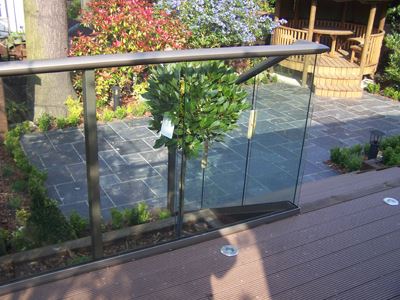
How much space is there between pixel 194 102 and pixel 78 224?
3.09 ft

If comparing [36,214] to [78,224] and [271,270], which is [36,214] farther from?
[271,270]

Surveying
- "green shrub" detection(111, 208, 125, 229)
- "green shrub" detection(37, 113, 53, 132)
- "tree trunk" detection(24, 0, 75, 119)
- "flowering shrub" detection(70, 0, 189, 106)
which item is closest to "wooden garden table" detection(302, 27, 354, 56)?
"flowering shrub" detection(70, 0, 189, 106)

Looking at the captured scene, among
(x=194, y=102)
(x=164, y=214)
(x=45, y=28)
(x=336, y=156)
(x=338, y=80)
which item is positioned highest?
(x=194, y=102)

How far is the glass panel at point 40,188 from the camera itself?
2.07 meters

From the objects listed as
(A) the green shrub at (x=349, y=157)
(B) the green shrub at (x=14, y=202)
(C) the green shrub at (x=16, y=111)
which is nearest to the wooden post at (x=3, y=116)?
(C) the green shrub at (x=16, y=111)

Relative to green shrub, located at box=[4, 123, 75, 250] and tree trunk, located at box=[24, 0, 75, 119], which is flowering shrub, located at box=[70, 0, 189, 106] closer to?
tree trunk, located at box=[24, 0, 75, 119]

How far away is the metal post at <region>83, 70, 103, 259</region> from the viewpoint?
6.75 feet

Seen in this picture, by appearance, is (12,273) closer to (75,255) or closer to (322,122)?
(75,255)

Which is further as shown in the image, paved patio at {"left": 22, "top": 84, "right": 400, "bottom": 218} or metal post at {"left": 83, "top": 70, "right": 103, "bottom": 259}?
paved patio at {"left": 22, "top": 84, "right": 400, "bottom": 218}

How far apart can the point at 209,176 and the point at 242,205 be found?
0.34m

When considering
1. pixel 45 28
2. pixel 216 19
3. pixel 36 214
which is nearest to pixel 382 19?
pixel 216 19

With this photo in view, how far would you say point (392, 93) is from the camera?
1016cm

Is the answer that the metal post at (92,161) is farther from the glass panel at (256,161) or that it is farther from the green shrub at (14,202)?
the glass panel at (256,161)

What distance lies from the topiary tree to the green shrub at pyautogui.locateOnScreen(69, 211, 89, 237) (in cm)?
61
